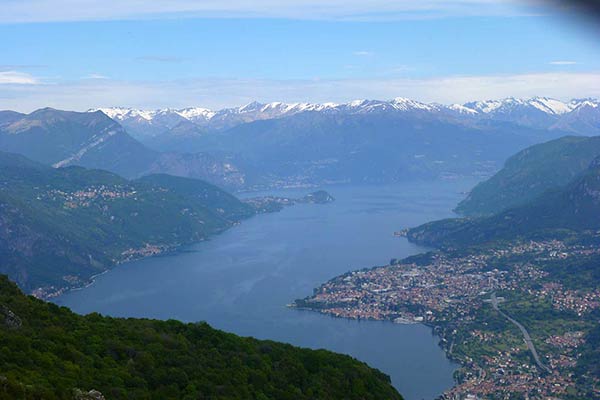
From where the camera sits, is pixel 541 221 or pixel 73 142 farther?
pixel 73 142

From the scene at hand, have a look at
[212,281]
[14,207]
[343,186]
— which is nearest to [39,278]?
[14,207]

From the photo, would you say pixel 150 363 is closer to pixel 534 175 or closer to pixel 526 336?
pixel 526 336

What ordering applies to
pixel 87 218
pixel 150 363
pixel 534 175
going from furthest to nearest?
pixel 534 175 < pixel 87 218 < pixel 150 363

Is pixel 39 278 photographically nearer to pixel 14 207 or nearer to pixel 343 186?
pixel 14 207

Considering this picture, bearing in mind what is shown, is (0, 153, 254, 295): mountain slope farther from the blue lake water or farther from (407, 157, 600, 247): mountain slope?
(407, 157, 600, 247): mountain slope

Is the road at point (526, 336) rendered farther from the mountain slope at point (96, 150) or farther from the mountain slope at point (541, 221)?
the mountain slope at point (96, 150)

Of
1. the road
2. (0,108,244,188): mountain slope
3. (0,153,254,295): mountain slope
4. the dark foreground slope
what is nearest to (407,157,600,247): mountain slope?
the road

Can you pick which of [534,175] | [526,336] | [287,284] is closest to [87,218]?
[287,284]
